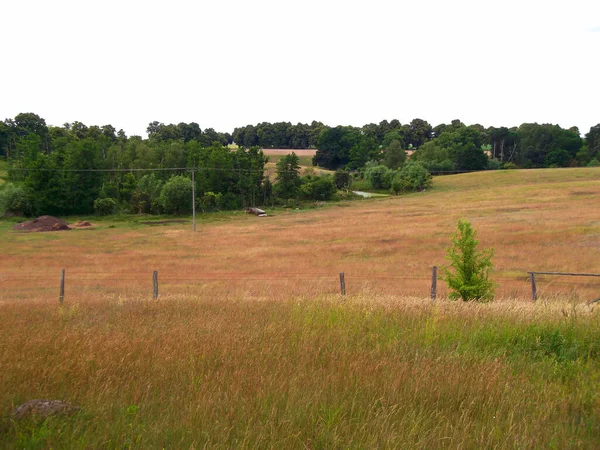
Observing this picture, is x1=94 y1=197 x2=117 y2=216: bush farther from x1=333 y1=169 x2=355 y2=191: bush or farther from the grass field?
the grass field

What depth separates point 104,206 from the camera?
86188 mm

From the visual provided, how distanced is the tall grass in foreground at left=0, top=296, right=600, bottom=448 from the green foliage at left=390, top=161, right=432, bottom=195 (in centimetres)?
9822

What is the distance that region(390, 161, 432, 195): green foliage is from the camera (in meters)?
103

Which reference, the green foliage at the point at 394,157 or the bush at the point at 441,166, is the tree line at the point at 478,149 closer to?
the bush at the point at 441,166

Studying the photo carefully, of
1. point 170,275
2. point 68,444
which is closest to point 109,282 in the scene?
point 170,275

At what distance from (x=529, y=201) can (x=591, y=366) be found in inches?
2581

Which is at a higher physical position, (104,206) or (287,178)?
(287,178)

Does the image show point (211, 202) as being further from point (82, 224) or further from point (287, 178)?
point (82, 224)

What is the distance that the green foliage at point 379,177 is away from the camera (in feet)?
364

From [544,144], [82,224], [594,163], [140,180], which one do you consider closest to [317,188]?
[140,180]

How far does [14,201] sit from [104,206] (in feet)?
45.0

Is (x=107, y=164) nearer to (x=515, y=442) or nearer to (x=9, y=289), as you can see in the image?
(x=9, y=289)

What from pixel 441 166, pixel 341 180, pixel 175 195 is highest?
pixel 441 166

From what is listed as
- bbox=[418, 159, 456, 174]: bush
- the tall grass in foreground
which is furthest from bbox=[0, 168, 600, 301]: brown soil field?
bbox=[418, 159, 456, 174]: bush
